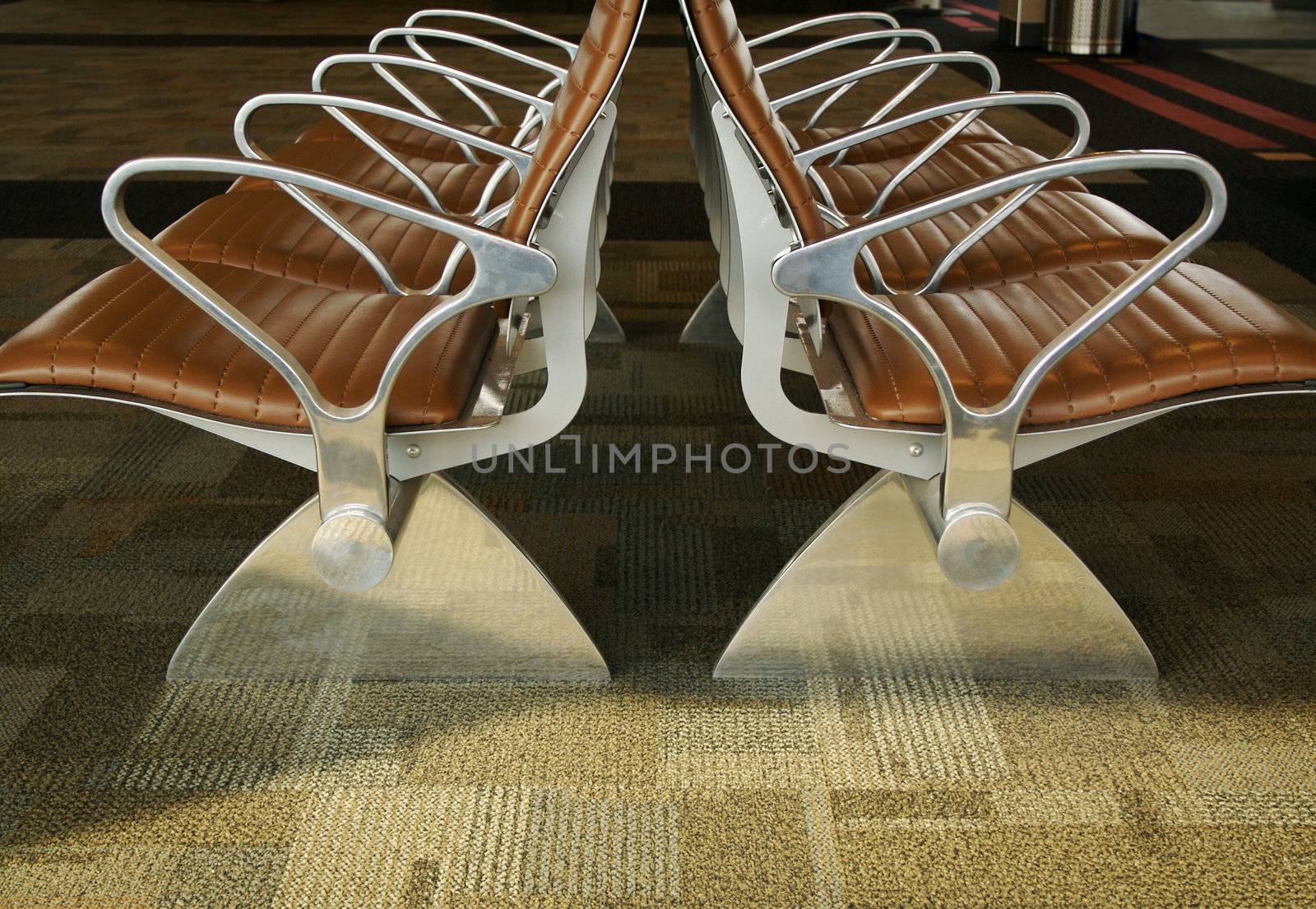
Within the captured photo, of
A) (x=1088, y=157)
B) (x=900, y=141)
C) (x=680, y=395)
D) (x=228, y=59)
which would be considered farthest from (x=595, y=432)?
(x=228, y=59)

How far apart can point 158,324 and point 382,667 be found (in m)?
0.50

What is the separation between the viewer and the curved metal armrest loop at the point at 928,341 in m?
1.18

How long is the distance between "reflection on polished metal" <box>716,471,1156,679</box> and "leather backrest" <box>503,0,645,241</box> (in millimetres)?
520

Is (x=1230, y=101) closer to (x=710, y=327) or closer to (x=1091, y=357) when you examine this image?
(x=710, y=327)

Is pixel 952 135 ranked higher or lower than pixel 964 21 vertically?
higher

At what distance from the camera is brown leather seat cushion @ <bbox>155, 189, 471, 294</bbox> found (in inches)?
64.5

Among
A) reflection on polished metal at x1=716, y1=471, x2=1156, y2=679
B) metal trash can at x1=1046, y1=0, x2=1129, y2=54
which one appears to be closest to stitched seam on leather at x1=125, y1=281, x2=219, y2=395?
reflection on polished metal at x1=716, y1=471, x2=1156, y2=679

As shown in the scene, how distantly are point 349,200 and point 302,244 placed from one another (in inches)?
21.2

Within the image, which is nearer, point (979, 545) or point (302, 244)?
point (979, 545)

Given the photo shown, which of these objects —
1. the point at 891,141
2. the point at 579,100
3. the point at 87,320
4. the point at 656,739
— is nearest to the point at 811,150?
the point at 891,141

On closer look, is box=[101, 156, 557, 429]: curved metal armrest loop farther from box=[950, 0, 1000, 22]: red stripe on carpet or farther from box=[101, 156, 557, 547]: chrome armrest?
box=[950, 0, 1000, 22]: red stripe on carpet

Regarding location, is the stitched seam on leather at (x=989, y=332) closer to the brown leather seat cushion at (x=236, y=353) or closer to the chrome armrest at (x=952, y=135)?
the chrome armrest at (x=952, y=135)

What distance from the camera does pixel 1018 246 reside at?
5.53 feet

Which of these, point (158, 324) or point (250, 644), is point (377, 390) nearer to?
point (158, 324)
